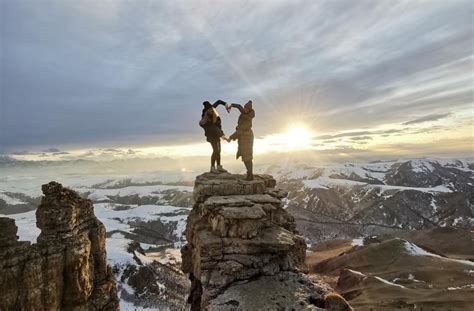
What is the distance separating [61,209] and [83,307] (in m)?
7.04

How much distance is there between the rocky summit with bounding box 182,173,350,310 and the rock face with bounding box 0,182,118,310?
9.48 m

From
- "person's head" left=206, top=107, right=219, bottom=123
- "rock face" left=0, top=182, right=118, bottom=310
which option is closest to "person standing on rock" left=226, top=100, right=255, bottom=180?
"person's head" left=206, top=107, right=219, bottom=123

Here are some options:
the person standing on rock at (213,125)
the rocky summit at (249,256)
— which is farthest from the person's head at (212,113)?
the rocky summit at (249,256)

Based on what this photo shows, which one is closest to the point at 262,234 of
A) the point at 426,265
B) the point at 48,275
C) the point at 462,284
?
the point at 48,275

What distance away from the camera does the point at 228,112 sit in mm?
22391

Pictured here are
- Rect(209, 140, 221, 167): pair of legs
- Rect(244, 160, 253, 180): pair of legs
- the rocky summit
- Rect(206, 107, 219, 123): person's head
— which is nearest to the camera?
the rocky summit

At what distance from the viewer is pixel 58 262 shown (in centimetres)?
2323

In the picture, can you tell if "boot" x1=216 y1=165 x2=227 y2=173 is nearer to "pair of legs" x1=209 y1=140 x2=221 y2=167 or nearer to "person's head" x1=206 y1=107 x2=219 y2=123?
"pair of legs" x1=209 y1=140 x2=221 y2=167

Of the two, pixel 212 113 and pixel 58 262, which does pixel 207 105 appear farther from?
pixel 58 262

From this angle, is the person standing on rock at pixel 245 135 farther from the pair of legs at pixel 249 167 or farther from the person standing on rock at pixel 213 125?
the person standing on rock at pixel 213 125

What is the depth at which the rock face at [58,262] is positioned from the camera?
67.6 feet

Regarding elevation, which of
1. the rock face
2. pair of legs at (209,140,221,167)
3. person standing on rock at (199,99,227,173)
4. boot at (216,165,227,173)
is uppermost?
person standing on rock at (199,99,227,173)

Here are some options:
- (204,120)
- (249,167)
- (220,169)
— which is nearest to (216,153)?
(220,169)

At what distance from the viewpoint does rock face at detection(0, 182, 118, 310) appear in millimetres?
20594
